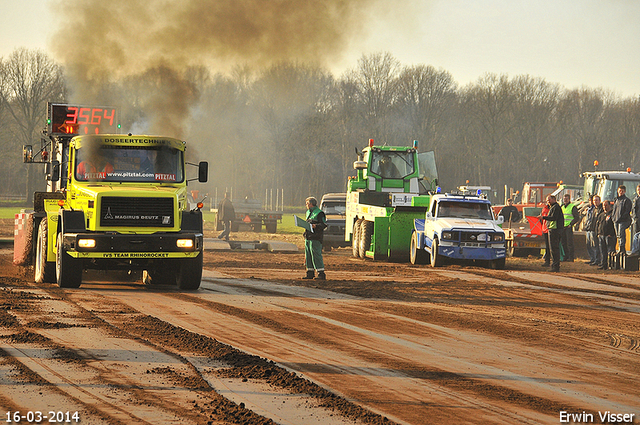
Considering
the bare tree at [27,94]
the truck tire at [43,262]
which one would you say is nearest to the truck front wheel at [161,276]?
the truck tire at [43,262]

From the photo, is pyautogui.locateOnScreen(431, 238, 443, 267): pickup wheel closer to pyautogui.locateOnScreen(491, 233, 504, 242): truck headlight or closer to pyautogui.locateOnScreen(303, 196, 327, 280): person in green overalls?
pyautogui.locateOnScreen(491, 233, 504, 242): truck headlight

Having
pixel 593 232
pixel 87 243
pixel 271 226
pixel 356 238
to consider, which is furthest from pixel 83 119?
pixel 271 226

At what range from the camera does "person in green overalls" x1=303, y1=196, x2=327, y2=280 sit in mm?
16578

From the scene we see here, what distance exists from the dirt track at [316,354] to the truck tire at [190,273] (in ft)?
1.11

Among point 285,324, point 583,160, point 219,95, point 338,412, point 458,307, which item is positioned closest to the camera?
point 338,412

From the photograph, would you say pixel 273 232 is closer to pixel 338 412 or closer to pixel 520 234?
pixel 520 234

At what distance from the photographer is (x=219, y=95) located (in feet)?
146

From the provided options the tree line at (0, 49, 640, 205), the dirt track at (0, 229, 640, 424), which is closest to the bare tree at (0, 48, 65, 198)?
the tree line at (0, 49, 640, 205)

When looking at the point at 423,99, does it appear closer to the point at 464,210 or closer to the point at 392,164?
the point at 392,164

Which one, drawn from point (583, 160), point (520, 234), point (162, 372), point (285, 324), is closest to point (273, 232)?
point (520, 234)

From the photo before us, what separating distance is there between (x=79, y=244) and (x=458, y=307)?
6619 millimetres

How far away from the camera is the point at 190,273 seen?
14422 millimetres

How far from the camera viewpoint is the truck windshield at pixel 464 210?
21.0 meters

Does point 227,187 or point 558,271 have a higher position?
point 227,187
